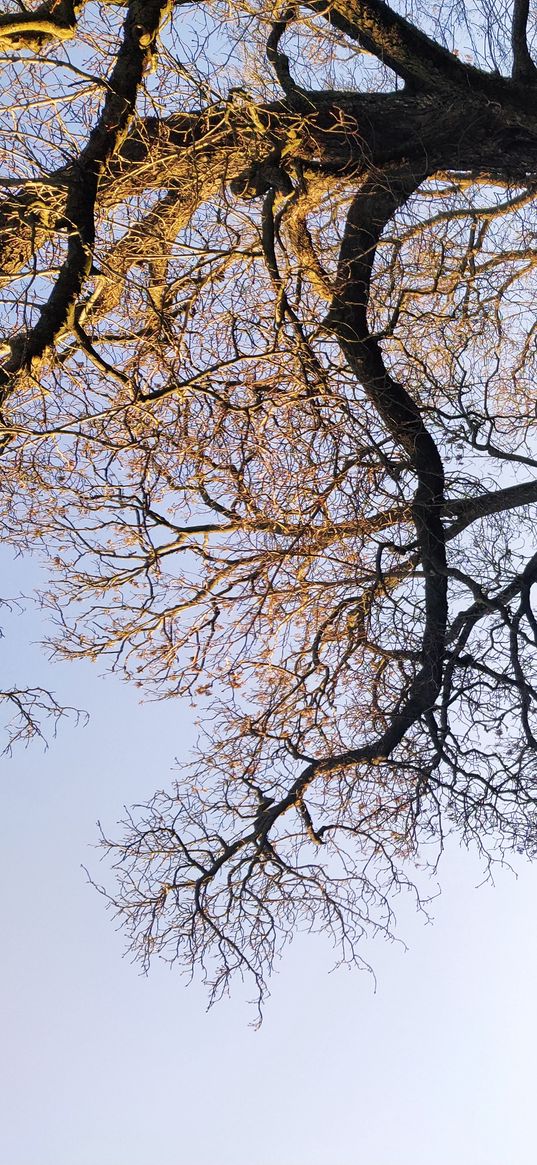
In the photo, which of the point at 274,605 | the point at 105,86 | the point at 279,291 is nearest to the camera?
the point at 105,86

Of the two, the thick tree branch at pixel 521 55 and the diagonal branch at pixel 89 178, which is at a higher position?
the thick tree branch at pixel 521 55

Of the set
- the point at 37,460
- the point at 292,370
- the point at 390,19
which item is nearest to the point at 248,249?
the point at 292,370

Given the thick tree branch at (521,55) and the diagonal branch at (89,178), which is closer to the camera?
the diagonal branch at (89,178)

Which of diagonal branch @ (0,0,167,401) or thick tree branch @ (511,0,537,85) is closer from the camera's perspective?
diagonal branch @ (0,0,167,401)

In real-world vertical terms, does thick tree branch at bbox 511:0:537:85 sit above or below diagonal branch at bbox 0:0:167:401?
above

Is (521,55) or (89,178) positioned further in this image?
(521,55)

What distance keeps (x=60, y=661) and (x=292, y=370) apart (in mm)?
3245

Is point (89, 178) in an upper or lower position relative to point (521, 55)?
lower

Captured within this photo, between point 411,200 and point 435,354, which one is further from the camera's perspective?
point 435,354

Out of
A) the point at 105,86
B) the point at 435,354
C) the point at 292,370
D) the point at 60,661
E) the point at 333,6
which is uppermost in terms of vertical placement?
the point at 333,6

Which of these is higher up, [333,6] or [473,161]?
[333,6]

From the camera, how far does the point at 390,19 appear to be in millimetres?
8008

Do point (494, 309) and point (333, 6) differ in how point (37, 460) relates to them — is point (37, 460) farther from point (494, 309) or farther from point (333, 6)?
point (494, 309)

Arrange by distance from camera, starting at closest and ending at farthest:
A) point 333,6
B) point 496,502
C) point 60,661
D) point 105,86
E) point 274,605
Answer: point 105,86
point 333,6
point 60,661
point 274,605
point 496,502
